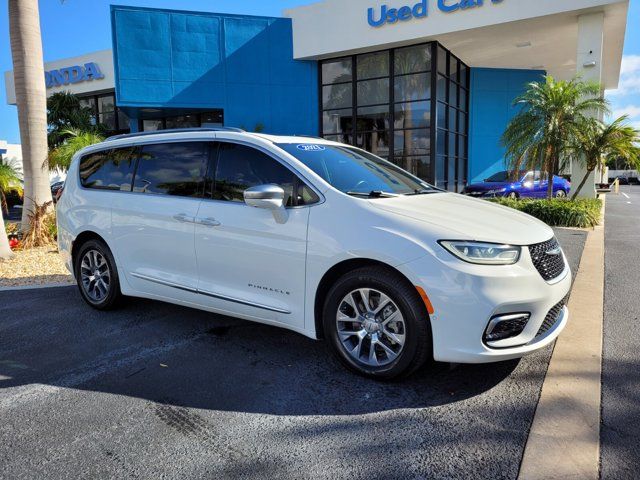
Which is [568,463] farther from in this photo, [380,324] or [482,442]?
[380,324]

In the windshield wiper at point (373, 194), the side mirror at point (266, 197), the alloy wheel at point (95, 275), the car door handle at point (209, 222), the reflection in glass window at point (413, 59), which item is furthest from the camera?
the reflection in glass window at point (413, 59)

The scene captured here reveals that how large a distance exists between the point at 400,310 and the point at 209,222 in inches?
69.5

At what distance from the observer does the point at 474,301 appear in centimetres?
306

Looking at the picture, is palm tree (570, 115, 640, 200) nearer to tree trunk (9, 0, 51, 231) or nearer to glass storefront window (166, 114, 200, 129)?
tree trunk (9, 0, 51, 231)

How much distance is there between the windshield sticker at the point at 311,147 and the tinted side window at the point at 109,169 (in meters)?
1.83

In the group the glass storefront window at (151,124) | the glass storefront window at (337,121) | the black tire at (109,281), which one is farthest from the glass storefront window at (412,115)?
the black tire at (109,281)

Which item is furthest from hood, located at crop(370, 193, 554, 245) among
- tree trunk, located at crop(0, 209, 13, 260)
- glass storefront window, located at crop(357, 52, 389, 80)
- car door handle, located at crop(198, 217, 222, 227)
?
glass storefront window, located at crop(357, 52, 389, 80)

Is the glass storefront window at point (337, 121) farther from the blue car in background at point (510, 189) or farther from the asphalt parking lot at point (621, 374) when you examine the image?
the asphalt parking lot at point (621, 374)

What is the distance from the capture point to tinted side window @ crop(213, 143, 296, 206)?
3945mm

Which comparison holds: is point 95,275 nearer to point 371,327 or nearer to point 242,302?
point 242,302

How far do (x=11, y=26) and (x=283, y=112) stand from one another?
42.5 feet

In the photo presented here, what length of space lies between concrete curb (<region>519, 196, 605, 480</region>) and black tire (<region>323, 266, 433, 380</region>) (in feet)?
2.61

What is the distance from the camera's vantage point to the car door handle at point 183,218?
4270 millimetres

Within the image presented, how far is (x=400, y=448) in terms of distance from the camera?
268 centimetres
